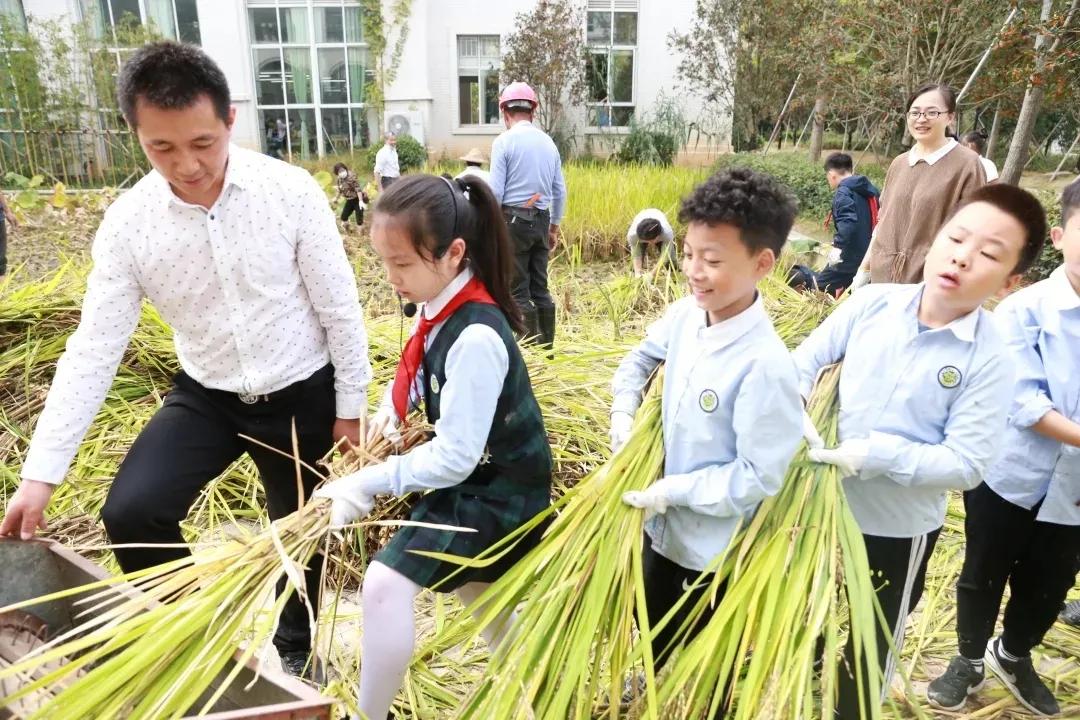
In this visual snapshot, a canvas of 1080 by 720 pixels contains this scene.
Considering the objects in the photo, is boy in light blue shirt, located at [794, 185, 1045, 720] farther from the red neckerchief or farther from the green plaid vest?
the red neckerchief

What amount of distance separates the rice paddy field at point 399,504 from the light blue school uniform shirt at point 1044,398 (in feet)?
1.69

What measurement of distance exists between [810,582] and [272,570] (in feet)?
2.89

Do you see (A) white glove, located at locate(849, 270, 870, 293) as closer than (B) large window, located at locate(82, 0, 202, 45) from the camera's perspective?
Yes

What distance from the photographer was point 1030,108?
5.71 meters

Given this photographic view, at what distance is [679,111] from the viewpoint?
46.9 ft

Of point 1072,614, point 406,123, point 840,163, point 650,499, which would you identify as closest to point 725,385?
point 650,499

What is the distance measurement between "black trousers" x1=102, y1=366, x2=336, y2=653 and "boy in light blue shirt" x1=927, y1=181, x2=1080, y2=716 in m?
1.48

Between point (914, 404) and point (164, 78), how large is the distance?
1.46 m

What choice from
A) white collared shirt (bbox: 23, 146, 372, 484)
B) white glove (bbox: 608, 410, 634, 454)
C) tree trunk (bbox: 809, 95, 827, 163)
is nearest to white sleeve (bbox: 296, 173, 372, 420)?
white collared shirt (bbox: 23, 146, 372, 484)

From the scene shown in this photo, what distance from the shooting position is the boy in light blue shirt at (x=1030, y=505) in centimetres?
162

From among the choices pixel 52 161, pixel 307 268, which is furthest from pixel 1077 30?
pixel 52 161

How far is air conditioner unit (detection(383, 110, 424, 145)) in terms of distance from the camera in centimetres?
1405

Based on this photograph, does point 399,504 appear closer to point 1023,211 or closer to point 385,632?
point 385,632

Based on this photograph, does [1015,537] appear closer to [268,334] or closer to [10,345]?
[268,334]
